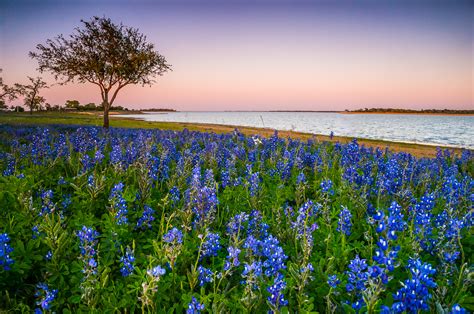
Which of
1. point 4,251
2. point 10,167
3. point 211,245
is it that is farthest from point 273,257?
point 10,167

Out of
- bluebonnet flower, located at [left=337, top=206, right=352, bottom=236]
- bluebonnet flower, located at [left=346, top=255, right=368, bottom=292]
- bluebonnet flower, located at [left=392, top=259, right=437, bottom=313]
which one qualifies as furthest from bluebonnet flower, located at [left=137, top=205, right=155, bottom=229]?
bluebonnet flower, located at [left=392, top=259, right=437, bottom=313]

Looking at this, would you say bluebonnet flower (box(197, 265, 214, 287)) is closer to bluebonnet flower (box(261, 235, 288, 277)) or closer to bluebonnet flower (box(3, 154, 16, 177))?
bluebonnet flower (box(261, 235, 288, 277))

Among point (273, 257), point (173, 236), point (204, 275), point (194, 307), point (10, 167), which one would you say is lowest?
point (204, 275)

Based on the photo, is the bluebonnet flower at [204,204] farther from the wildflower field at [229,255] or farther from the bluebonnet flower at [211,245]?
the bluebonnet flower at [211,245]

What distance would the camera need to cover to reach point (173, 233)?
242 centimetres

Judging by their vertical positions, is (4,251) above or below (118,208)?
below

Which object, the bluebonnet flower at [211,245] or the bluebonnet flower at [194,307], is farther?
the bluebonnet flower at [211,245]

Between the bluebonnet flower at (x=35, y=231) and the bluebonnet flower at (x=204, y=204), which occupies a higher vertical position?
the bluebonnet flower at (x=204, y=204)

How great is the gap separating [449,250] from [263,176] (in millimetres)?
3509

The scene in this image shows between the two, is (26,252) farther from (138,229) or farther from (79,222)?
(138,229)

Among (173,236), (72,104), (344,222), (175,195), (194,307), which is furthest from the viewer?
(72,104)

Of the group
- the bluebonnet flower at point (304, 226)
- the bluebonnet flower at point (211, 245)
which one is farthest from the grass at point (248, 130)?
the bluebonnet flower at point (211, 245)

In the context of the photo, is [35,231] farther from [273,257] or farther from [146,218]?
[273,257]

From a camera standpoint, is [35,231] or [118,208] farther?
[118,208]
